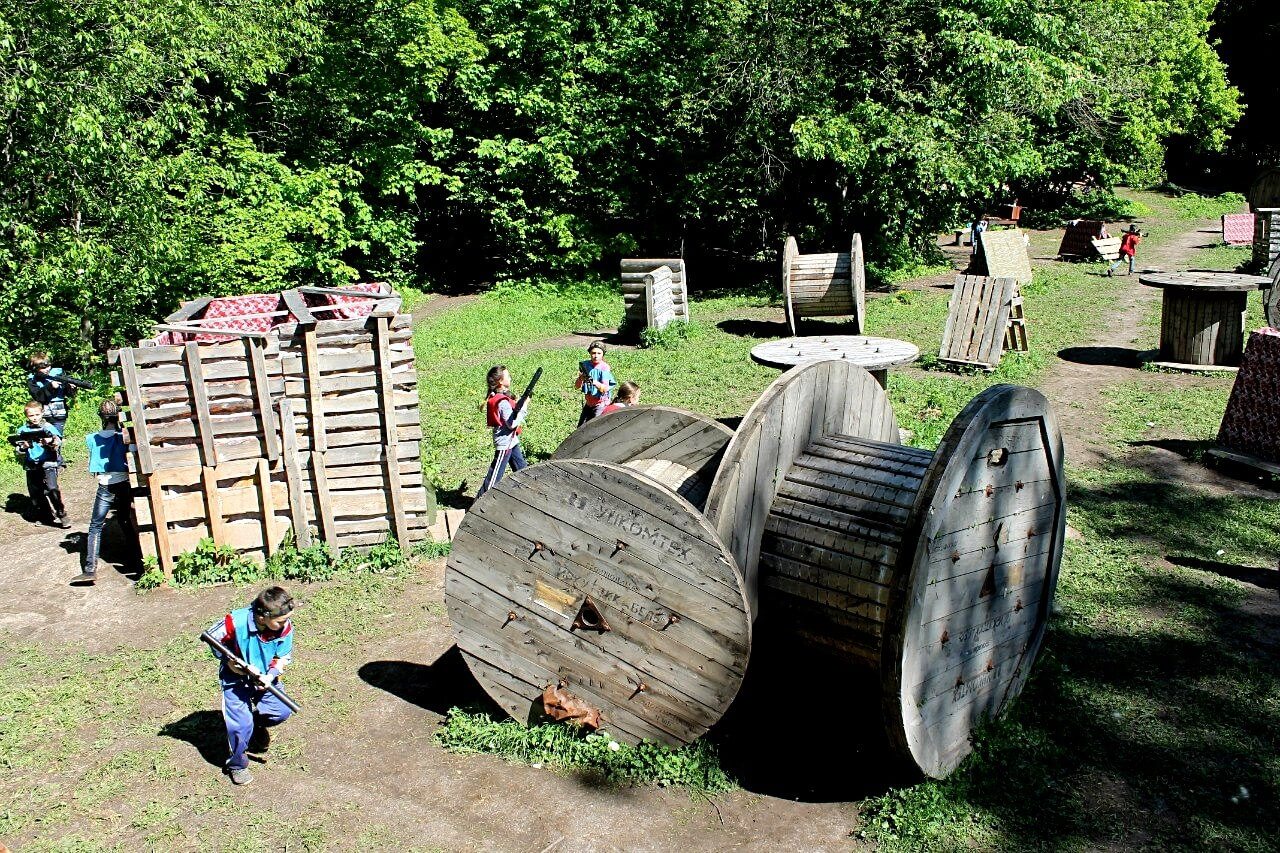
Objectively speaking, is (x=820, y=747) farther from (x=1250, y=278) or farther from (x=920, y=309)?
(x=920, y=309)

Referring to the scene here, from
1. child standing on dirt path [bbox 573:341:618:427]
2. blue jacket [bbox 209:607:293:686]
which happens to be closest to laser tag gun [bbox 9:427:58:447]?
child standing on dirt path [bbox 573:341:618:427]

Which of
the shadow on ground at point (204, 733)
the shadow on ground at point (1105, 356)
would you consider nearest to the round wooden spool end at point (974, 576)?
the shadow on ground at point (204, 733)

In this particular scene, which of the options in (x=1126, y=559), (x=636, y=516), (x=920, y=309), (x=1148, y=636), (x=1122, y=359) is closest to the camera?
(x=636, y=516)

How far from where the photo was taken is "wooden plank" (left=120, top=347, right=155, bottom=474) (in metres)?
8.27

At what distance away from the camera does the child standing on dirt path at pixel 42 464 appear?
10438mm

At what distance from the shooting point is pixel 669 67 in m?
24.5

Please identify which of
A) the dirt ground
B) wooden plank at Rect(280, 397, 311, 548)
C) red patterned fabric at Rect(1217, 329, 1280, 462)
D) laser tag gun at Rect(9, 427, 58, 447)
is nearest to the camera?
the dirt ground

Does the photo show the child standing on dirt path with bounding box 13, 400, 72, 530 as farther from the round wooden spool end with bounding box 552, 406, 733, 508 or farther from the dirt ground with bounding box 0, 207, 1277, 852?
the round wooden spool end with bounding box 552, 406, 733, 508

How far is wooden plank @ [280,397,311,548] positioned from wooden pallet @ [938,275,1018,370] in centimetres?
1005

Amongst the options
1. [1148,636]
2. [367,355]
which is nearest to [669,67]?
[367,355]

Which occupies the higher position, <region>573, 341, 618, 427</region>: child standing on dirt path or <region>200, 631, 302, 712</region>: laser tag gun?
<region>573, 341, 618, 427</region>: child standing on dirt path

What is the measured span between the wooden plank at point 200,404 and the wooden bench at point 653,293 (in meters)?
10.1

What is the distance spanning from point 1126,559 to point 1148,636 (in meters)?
1.46

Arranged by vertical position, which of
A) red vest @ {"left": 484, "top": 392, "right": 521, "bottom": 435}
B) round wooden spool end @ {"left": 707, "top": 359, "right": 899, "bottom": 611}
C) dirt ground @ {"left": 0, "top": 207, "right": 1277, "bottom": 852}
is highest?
round wooden spool end @ {"left": 707, "top": 359, "right": 899, "bottom": 611}
